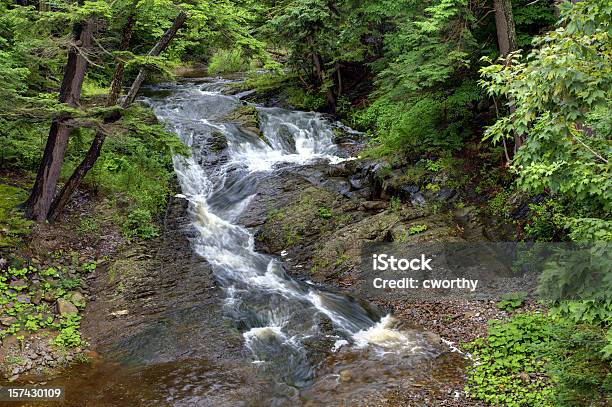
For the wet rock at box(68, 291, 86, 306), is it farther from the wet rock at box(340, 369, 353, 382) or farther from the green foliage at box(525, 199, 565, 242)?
the green foliage at box(525, 199, 565, 242)

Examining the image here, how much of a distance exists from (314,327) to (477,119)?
29.5 feet

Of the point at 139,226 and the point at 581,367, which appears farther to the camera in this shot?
the point at 139,226

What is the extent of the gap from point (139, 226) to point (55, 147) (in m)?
3.01

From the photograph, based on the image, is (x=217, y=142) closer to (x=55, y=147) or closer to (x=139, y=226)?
(x=139, y=226)

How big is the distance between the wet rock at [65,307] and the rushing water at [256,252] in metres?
3.14

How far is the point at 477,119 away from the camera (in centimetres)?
1472

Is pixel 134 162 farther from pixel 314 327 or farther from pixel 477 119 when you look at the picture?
pixel 477 119

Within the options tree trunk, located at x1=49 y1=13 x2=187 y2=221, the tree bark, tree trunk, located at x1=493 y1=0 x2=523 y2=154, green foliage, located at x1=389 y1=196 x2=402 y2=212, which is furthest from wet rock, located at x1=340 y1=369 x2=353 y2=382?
the tree bark

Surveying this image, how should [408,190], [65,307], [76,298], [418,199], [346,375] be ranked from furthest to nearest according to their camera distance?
[408,190]
[418,199]
[76,298]
[65,307]
[346,375]

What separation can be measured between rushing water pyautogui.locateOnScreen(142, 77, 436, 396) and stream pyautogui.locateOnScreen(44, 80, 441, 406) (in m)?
0.03

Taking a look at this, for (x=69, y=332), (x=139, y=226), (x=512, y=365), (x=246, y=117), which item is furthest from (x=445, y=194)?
(x=246, y=117)

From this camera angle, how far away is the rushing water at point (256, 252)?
29.3ft

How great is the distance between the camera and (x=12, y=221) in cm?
1066

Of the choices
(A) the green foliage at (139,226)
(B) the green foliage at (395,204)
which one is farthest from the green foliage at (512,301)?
(A) the green foliage at (139,226)
